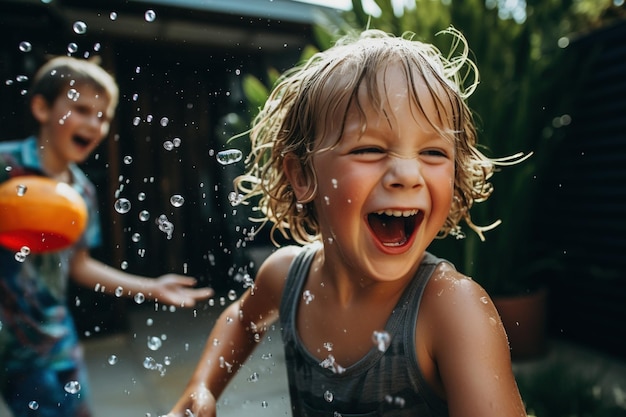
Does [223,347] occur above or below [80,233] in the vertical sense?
above

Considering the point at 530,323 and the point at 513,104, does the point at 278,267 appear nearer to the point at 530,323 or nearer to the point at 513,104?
the point at 513,104

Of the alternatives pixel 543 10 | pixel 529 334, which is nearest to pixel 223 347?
pixel 529 334

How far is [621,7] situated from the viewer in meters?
3.73

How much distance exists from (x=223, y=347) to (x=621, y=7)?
11.7ft

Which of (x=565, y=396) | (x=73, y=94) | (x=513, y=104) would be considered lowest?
(x=565, y=396)

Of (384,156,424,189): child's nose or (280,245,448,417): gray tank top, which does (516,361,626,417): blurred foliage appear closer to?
(280,245,448,417): gray tank top

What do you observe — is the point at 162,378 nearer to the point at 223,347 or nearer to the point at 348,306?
the point at 223,347

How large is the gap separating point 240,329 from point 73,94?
153 cm

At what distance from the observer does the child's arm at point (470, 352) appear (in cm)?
91

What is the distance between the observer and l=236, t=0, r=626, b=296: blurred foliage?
9.39ft

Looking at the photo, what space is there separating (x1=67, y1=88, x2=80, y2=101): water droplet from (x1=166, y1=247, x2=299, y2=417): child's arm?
1.41 m

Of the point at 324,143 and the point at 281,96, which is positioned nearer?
the point at 324,143

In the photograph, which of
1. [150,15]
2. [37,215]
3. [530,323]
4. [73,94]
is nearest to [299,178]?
[37,215]

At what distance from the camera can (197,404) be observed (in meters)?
1.19
